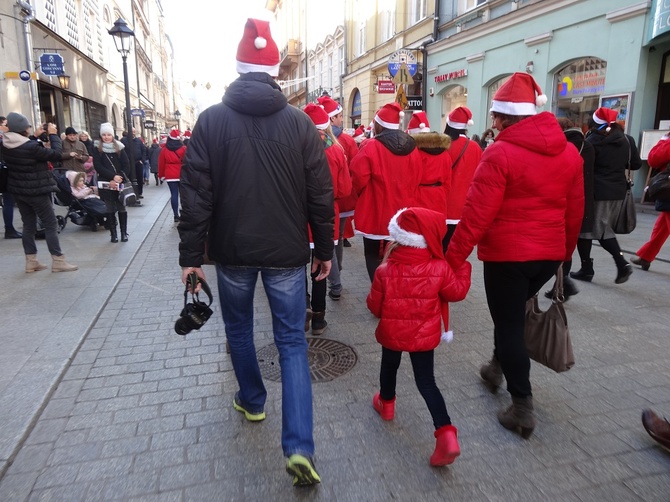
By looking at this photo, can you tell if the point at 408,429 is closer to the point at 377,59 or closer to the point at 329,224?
the point at 329,224

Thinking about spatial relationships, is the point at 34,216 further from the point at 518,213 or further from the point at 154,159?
the point at 154,159

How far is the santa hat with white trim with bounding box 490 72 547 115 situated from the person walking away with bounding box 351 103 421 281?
1.52 m

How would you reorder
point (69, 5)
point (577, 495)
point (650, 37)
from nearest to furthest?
1. point (577, 495)
2. point (650, 37)
3. point (69, 5)

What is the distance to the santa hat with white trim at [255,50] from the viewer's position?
8.07ft

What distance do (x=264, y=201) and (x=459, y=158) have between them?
10.0ft

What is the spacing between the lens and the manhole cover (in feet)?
11.8

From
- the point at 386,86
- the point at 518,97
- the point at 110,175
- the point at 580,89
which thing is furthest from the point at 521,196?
the point at 386,86

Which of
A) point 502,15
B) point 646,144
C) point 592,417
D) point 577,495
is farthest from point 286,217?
point 502,15

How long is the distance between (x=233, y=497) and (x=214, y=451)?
390mm

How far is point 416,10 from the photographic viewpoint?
19.5 metres

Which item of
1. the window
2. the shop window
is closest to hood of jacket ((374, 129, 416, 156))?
the shop window

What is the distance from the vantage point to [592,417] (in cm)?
298

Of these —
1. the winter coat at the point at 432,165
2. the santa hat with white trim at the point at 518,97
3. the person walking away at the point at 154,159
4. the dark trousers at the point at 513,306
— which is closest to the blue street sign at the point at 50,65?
the person walking away at the point at 154,159

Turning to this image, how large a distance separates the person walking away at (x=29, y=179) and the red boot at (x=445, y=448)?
5.67m
